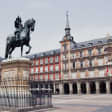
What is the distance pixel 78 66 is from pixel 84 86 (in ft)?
20.6

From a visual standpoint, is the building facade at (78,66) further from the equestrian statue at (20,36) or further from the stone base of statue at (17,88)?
the stone base of statue at (17,88)

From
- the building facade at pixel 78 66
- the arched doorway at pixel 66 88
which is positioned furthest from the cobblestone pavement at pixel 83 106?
the arched doorway at pixel 66 88

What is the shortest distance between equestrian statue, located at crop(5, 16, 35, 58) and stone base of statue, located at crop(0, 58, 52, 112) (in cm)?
120

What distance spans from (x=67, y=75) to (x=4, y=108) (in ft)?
156

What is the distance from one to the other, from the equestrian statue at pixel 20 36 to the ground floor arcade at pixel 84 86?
130 feet

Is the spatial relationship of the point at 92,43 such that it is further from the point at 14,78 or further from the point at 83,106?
the point at 14,78

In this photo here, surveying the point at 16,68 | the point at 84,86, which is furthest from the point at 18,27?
the point at 84,86

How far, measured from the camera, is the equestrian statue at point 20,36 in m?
15.1

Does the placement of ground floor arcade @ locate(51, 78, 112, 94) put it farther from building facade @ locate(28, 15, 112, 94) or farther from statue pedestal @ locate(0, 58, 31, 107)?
statue pedestal @ locate(0, 58, 31, 107)

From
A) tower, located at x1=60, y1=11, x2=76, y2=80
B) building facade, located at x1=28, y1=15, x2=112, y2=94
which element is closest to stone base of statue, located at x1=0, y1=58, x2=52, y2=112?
building facade, located at x1=28, y1=15, x2=112, y2=94

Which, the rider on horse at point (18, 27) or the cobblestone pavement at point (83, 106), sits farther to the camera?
the rider on horse at point (18, 27)

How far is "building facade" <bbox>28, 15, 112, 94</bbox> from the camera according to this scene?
5250cm

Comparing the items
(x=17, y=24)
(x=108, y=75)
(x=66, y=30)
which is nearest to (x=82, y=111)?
(x=17, y=24)

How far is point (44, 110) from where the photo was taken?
39.5 ft
